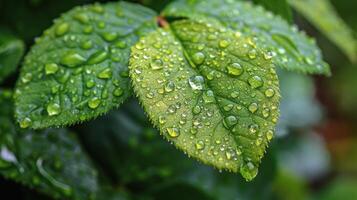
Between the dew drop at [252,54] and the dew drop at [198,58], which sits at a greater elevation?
the dew drop at [252,54]

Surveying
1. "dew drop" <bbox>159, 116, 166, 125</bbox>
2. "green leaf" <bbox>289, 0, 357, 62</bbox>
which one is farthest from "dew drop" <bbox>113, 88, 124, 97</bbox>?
"green leaf" <bbox>289, 0, 357, 62</bbox>

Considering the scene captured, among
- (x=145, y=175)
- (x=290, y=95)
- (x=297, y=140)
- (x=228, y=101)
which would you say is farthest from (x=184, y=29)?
(x=297, y=140)

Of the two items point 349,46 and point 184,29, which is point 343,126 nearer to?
point 349,46

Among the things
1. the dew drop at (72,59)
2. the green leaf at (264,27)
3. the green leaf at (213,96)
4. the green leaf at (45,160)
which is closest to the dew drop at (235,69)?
the green leaf at (213,96)

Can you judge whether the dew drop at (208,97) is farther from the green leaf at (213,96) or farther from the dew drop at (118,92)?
the dew drop at (118,92)

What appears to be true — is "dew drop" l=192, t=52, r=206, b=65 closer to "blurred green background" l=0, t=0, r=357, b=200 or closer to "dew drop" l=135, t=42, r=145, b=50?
"dew drop" l=135, t=42, r=145, b=50

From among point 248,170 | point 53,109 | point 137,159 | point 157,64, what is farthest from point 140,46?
point 137,159
